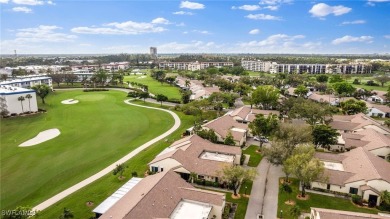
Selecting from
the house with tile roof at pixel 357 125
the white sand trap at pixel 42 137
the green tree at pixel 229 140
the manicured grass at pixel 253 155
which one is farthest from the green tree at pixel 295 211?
the white sand trap at pixel 42 137

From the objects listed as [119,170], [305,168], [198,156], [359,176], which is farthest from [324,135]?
[119,170]

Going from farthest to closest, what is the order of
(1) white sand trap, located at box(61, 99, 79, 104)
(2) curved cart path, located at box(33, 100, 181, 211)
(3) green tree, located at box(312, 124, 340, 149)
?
(1) white sand trap, located at box(61, 99, 79, 104) < (3) green tree, located at box(312, 124, 340, 149) < (2) curved cart path, located at box(33, 100, 181, 211)

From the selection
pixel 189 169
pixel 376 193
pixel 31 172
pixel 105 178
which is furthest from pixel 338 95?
pixel 31 172

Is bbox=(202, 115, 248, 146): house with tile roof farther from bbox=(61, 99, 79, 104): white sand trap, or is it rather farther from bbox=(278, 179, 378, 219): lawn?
bbox=(61, 99, 79, 104): white sand trap

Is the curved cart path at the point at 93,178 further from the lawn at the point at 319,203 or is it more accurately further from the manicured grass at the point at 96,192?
the lawn at the point at 319,203

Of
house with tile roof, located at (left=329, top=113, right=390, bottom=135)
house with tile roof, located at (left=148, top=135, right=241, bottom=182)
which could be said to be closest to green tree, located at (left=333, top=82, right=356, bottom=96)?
house with tile roof, located at (left=329, top=113, right=390, bottom=135)

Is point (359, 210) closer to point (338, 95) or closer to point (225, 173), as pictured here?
point (225, 173)

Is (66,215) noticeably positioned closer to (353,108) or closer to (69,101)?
(353,108)
